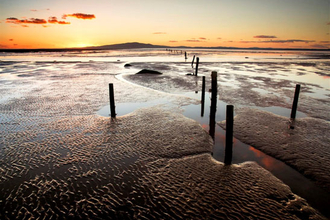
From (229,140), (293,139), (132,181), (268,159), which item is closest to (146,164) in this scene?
(132,181)

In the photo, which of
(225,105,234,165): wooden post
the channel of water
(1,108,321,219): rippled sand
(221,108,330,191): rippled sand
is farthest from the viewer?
(225,105,234,165): wooden post

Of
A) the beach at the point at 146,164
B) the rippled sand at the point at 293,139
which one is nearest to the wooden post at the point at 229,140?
the beach at the point at 146,164

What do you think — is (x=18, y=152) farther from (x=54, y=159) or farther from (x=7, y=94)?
(x=7, y=94)

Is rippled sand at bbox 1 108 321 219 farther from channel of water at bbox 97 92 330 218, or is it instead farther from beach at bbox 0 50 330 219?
channel of water at bbox 97 92 330 218

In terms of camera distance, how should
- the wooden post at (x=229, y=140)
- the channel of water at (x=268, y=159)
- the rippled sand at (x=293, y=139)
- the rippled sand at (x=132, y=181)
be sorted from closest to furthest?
the rippled sand at (x=132, y=181), the channel of water at (x=268, y=159), the rippled sand at (x=293, y=139), the wooden post at (x=229, y=140)

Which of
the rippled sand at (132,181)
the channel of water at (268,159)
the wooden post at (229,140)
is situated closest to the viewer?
the rippled sand at (132,181)

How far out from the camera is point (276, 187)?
6.19 m

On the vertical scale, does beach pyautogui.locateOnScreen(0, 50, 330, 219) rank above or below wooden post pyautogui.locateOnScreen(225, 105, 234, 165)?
below

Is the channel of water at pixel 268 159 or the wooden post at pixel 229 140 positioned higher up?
the wooden post at pixel 229 140

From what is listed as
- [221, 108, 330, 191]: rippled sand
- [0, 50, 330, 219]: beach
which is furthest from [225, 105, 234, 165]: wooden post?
[221, 108, 330, 191]: rippled sand

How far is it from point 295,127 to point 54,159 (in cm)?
1209

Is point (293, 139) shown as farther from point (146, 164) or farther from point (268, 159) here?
point (146, 164)

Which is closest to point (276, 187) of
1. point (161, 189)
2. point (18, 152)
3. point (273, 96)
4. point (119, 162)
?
point (161, 189)

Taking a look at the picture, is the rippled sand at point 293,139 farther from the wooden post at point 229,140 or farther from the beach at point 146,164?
the wooden post at point 229,140
